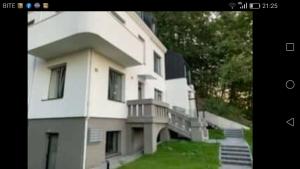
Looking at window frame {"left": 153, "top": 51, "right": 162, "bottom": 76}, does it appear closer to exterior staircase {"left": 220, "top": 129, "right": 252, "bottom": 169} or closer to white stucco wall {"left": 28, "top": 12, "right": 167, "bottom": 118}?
white stucco wall {"left": 28, "top": 12, "right": 167, "bottom": 118}

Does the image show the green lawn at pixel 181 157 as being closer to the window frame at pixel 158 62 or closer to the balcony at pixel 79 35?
the balcony at pixel 79 35

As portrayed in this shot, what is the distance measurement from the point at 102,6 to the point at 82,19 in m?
4.76

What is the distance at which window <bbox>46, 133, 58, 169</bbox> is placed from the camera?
5.95 m


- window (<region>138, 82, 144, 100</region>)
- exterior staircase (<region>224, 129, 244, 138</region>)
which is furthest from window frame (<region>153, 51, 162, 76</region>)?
exterior staircase (<region>224, 129, 244, 138</region>)

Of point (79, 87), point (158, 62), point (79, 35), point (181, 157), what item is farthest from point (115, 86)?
point (158, 62)

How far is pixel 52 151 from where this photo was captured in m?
6.04

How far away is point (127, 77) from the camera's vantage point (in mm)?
8117

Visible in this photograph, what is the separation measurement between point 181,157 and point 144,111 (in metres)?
2.07

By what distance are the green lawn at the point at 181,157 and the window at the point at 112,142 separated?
1149 mm

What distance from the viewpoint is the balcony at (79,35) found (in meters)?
5.27
